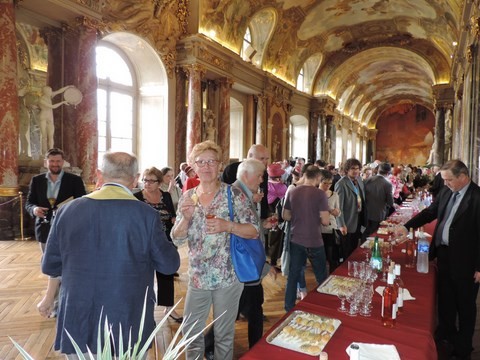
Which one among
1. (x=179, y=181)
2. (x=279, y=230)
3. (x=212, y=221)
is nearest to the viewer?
(x=212, y=221)

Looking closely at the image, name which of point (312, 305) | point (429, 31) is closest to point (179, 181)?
point (312, 305)

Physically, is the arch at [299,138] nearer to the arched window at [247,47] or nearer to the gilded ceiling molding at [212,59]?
the arched window at [247,47]

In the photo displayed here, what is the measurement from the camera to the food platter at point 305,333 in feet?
6.24

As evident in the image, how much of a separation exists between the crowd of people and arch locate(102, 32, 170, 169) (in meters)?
7.17

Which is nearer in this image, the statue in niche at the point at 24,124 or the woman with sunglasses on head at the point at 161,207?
the woman with sunglasses on head at the point at 161,207

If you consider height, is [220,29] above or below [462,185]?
above

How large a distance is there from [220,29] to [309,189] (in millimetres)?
9970

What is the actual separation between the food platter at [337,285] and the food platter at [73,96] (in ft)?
24.5

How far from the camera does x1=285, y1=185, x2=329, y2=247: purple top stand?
3994 mm

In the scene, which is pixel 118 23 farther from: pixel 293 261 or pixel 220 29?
pixel 293 261

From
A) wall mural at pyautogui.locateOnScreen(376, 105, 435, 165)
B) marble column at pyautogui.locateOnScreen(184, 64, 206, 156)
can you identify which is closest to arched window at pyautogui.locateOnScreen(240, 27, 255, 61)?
marble column at pyautogui.locateOnScreen(184, 64, 206, 156)

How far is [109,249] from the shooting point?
1881 millimetres

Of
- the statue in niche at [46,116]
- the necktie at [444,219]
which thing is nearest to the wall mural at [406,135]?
the statue in niche at [46,116]

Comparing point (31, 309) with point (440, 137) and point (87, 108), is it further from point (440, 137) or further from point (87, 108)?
point (440, 137)
